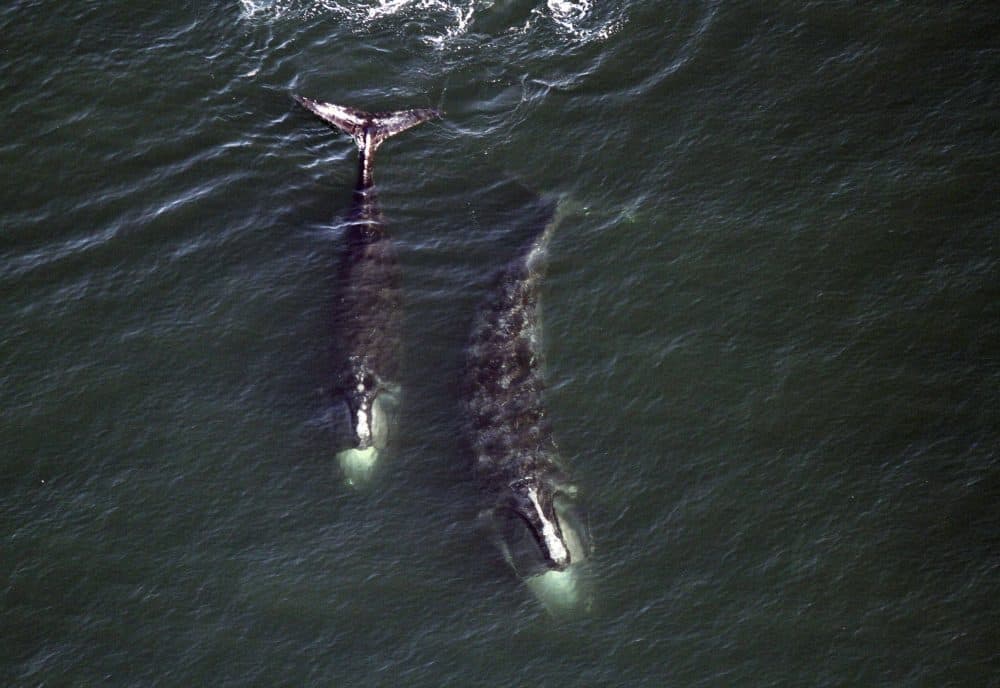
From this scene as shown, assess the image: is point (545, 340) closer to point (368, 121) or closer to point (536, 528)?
point (536, 528)

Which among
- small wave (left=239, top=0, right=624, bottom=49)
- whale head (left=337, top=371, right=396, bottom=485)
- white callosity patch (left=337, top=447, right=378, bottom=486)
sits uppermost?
small wave (left=239, top=0, right=624, bottom=49)

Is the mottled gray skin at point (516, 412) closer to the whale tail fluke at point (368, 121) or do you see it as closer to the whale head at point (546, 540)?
the whale head at point (546, 540)

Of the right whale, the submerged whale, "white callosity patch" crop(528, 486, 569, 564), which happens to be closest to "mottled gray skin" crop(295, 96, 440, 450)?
the submerged whale

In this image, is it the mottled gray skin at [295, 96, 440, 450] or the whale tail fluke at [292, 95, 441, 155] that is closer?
the mottled gray skin at [295, 96, 440, 450]

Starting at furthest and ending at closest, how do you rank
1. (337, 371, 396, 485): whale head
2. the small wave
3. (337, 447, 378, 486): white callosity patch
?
the small wave
(337, 371, 396, 485): whale head
(337, 447, 378, 486): white callosity patch

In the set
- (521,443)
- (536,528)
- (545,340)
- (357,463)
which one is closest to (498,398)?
(521,443)

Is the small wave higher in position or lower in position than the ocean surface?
higher

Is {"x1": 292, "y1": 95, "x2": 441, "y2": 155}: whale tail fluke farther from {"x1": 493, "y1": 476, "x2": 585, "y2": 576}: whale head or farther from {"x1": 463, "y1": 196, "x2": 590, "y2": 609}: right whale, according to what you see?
{"x1": 493, "y1": 476, "x2": 585, "y2": 576}: whale head
